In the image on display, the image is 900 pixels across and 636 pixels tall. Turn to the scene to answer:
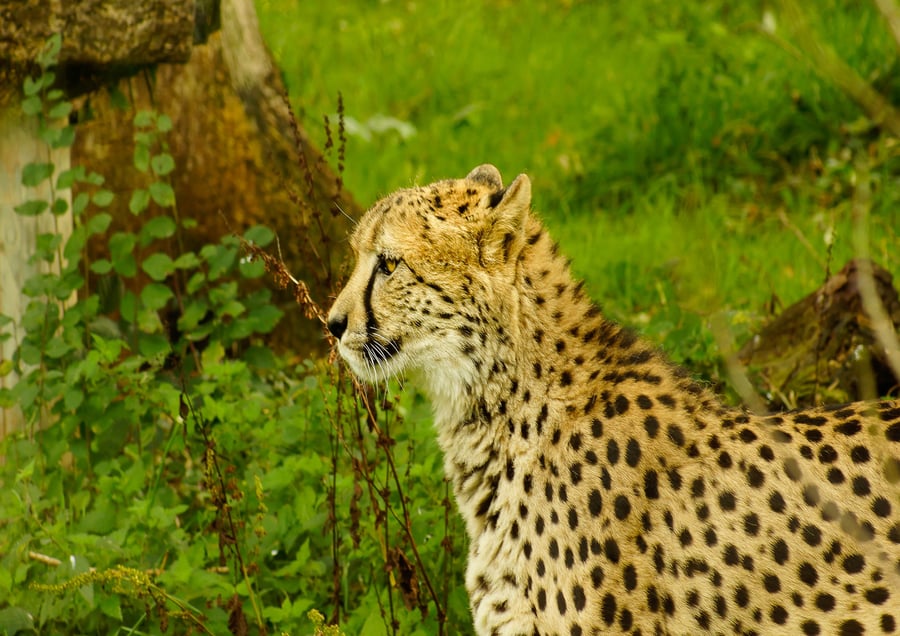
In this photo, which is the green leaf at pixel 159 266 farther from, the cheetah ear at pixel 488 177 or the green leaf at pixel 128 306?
→ the cheetah ear at pixel 488 177

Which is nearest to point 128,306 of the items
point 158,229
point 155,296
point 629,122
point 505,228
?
point 155,296

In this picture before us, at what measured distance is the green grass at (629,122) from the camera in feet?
24.0

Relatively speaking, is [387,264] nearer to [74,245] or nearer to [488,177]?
[488,177]

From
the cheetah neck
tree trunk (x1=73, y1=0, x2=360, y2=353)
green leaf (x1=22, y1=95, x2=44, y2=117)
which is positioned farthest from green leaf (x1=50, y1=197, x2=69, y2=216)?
the cheetah neck

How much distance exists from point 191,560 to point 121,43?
200 centimetres

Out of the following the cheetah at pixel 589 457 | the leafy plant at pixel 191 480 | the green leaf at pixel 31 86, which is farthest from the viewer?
the green leaf at pixel 31 86

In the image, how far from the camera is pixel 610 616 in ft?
11.9

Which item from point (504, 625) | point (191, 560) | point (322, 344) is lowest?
point (322, 344)

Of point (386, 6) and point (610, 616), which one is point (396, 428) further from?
point (386, 6)

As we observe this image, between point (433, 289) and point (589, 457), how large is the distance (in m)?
0.66

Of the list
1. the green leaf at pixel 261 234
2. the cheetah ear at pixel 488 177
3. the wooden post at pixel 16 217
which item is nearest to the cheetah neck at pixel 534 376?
the cheetah ear at pixel 488 177

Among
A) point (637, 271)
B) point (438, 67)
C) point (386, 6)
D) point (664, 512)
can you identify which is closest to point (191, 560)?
point (664, 512)

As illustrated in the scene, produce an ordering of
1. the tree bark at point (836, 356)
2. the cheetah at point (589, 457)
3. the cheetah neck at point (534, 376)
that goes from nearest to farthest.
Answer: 1. the cheetah at point (589, 457)
2. the cheetah neck at point (534, 376)
3. the tree bark at point (836, 356)

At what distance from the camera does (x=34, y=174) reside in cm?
514
